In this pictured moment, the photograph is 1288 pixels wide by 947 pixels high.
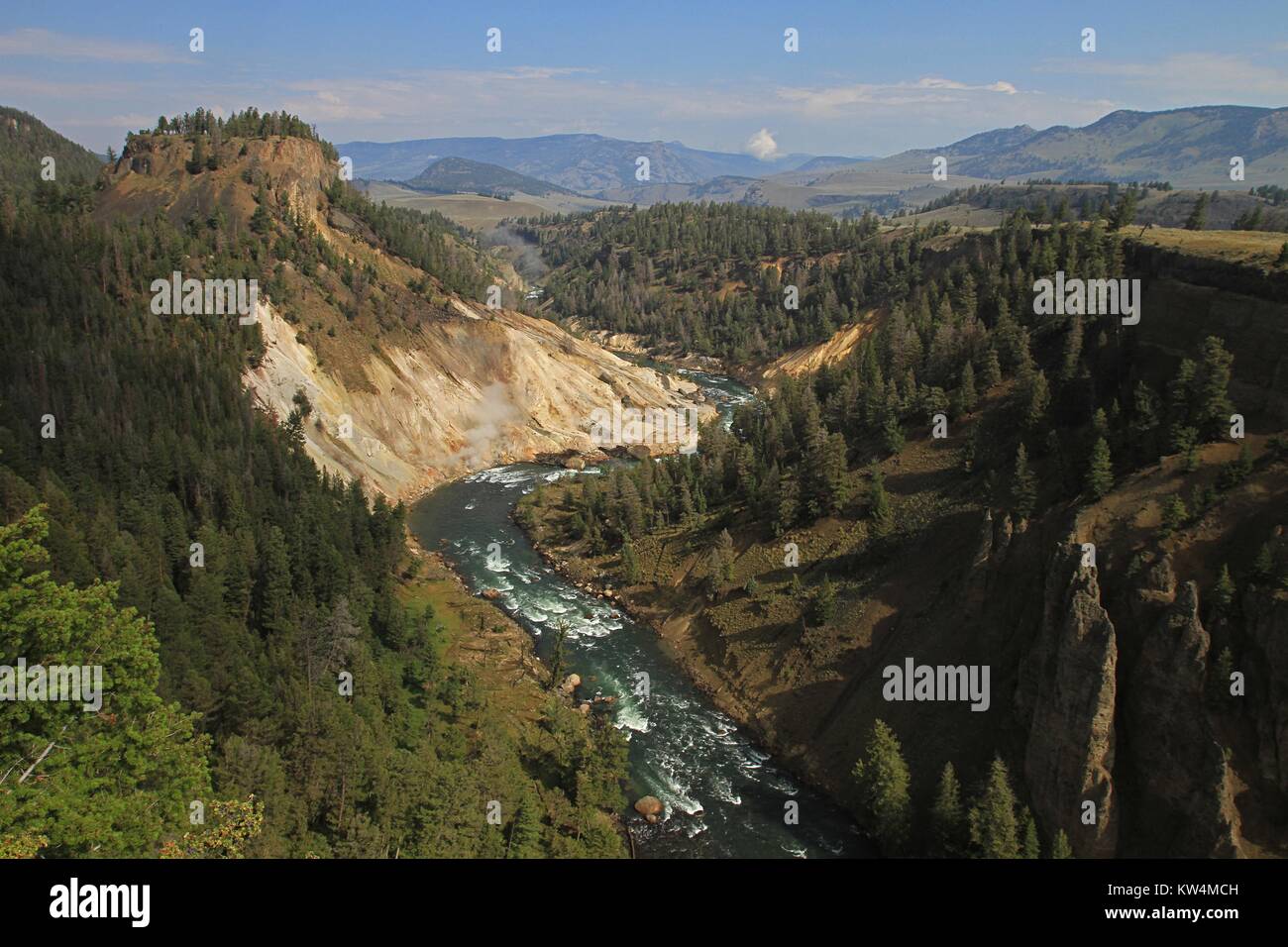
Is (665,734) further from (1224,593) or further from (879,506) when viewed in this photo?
(1224,593)

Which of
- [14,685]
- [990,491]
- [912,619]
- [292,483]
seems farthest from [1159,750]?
[292,483]

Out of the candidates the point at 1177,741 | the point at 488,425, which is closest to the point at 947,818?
the point at 1177,741

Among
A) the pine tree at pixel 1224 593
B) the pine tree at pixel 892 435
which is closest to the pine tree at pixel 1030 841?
the pine tree at pixel 1224 593

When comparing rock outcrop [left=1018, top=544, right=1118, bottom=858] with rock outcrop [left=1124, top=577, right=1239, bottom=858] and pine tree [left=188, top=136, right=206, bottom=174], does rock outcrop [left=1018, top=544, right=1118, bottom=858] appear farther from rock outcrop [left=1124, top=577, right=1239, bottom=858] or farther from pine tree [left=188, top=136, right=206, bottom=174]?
pine tree [left=188, top=136, right=206, bottom=174]

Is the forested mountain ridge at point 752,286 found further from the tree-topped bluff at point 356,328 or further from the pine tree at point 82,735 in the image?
the pine tree at point 82,735

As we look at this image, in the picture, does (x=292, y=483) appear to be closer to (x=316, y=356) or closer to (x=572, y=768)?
(x=316, y=356)

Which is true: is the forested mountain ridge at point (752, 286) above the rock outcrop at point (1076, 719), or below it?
above

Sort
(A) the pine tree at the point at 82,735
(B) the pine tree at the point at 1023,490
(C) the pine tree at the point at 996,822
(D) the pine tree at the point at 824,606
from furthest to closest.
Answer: (D) the pine tree at the point at 824,606 < (B) the pine tree at the point at 1023,490 < (C) the pine tree at the point at 996,822 < (A) the pine tree at the point at 82,735
